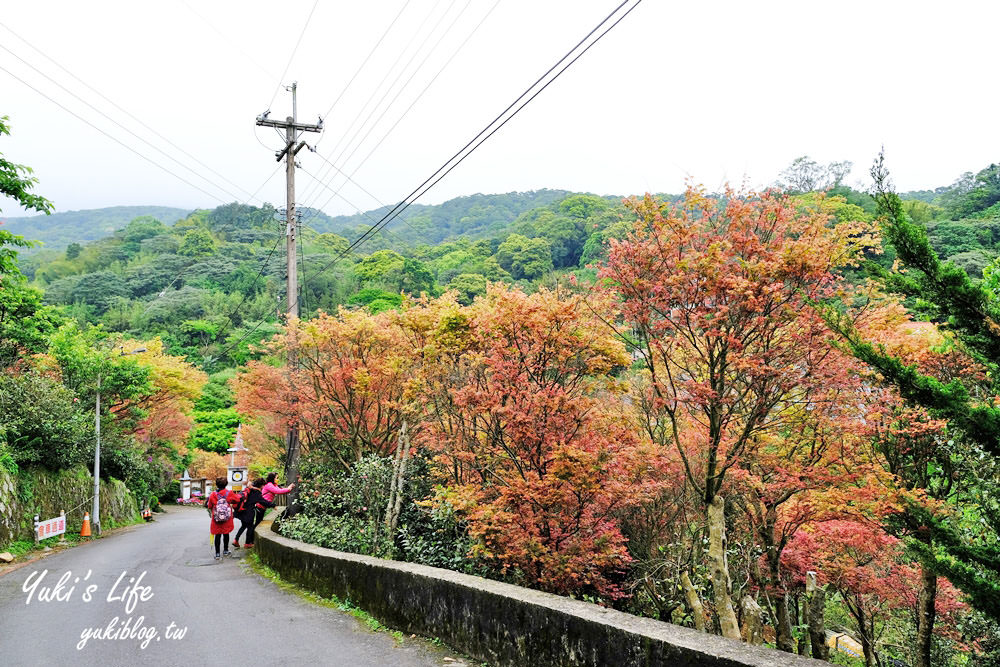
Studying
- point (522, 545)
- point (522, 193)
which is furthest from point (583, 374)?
point (522, 193)

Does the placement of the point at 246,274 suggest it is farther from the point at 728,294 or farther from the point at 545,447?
the point at 728,294

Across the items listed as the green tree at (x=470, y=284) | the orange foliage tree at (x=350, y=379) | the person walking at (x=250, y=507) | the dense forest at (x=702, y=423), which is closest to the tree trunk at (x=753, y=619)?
the dense forest at (x=702, y=423)

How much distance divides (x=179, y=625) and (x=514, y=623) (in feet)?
15.0

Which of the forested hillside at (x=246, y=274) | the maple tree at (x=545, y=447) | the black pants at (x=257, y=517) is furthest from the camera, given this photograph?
the forested hillside at (x=246, y=274)

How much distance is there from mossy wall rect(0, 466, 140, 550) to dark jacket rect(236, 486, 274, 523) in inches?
261

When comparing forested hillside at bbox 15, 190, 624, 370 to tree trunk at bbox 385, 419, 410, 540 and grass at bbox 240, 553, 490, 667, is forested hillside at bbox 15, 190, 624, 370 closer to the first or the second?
grass at bbox 240, 553, 490, 667

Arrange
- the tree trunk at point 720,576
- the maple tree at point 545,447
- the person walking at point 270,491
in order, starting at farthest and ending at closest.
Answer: the person walking at point 270,491
the maple tree at point 545,447
the tree trunk at point 720,576

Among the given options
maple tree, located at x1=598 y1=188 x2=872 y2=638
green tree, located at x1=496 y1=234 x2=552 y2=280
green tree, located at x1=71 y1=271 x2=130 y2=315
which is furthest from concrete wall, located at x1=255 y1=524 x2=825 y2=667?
green tree, located at x1=71 y1=271 x2=130 y2=315

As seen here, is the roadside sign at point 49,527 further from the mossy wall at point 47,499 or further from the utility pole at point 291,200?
the utility pole at point 291,200

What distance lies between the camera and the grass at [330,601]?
6.80 m

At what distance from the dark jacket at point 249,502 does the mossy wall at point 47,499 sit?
6641 mm

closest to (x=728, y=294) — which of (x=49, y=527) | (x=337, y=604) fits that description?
(x=337, y=604)

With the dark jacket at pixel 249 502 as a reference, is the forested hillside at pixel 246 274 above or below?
above

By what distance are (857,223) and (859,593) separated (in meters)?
7.79
